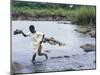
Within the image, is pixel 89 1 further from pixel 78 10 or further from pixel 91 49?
pixel 91 49

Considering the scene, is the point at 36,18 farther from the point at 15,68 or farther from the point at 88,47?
the point at 88,47

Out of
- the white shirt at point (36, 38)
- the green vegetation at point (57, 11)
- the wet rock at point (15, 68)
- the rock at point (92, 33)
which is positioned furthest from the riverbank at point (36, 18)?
the wet rock at point (15, 68)

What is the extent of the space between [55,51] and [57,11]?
0.45 m

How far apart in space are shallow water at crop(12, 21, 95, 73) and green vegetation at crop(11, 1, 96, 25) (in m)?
0.09

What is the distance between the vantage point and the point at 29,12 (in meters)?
2.16

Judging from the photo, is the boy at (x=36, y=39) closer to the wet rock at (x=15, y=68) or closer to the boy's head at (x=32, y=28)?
the boy's head at (x=32, y=28)

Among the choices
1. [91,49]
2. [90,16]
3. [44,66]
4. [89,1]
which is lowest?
[44,66]

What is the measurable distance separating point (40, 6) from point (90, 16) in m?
0.63

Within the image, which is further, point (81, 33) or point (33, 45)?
point (81, 33)

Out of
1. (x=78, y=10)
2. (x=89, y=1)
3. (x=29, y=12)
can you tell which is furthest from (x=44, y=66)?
(x=89, y=1)

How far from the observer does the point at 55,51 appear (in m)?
2.24

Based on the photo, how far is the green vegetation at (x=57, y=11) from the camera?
6.95 feet

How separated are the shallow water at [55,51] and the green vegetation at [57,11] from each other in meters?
0.09

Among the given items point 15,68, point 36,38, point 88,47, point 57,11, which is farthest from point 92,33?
point 15,68
